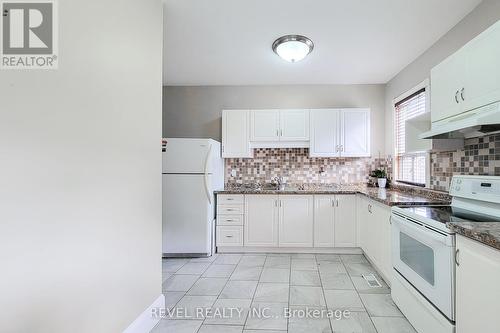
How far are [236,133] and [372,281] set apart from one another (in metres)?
2.59

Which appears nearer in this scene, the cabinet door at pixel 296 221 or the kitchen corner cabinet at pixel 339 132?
the cabinet door at pixel 296 221

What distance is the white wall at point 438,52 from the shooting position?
1.98 metres

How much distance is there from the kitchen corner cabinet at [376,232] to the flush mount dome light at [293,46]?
1838 millimetres

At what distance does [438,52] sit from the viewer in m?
2.60

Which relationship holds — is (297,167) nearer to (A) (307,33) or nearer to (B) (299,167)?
(B) (299,167)

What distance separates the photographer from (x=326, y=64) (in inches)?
127

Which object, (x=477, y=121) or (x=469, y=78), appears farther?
(x=469, y=78)

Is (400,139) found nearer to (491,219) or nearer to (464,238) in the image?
(491,219)

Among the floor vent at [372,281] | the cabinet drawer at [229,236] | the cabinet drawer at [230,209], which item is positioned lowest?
the floor vent at [372,281]

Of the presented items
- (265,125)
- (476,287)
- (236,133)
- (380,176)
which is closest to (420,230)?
(476,287)

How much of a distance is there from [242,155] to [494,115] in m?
2.85

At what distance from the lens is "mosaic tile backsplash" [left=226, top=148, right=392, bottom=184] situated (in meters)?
3.98

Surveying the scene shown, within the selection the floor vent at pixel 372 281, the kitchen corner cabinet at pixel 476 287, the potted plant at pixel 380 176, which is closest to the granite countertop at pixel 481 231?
the kitchen corner cabinet at pixel 476 287

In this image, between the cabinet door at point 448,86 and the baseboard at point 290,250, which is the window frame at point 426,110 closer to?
the cabinet door at point 448,86
